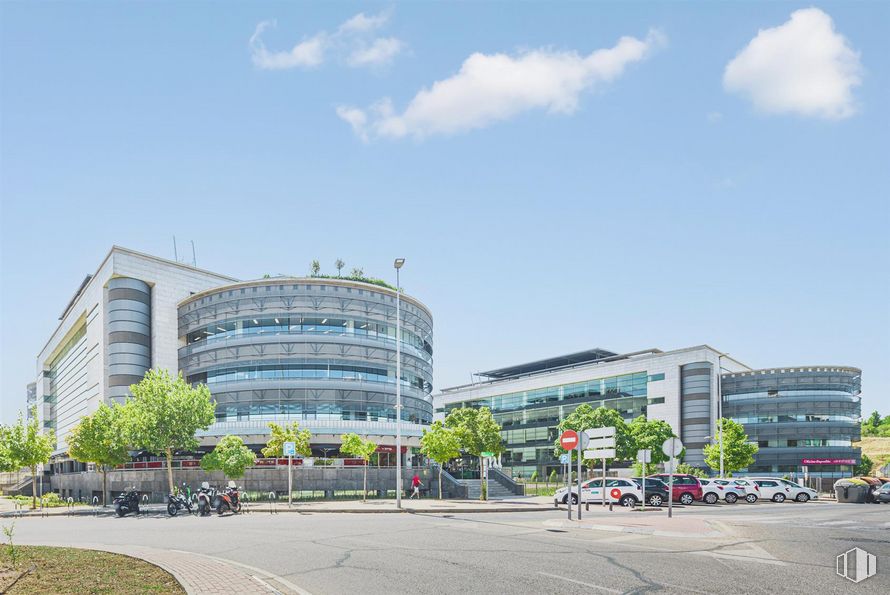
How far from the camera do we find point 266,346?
67.9 metres

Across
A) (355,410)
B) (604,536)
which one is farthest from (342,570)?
(355,410)

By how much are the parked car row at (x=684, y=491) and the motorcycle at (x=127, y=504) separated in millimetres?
21297

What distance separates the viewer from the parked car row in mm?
38000

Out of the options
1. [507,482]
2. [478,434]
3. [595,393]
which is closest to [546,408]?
[595,393]

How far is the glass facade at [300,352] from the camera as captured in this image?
6719 centimetres

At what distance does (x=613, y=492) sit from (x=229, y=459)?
22330 mm

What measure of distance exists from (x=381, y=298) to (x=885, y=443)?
479ft

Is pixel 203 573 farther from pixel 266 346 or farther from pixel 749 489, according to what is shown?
pixel 266 346

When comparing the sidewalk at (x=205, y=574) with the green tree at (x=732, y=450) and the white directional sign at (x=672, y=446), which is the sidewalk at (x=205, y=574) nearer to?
the white directional sign at (x=672, y=446)

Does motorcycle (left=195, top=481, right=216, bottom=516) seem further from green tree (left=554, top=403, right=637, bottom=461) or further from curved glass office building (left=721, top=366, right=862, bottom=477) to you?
curved glass office building (left=721, top=366, right=862, bottom=477)

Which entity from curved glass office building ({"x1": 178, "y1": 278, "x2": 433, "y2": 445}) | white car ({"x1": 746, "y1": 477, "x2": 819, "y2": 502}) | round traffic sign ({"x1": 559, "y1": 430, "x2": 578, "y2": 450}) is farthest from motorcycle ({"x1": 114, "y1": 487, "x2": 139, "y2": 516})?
white car ({"x1": 746, "y1": 477, "x2": 819, "y2": 502})

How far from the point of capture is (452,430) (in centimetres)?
4766

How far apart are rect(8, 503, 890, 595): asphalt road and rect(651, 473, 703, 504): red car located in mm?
15286

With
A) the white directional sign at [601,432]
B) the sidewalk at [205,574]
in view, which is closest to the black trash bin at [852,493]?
the white directional sign at [601,432]
